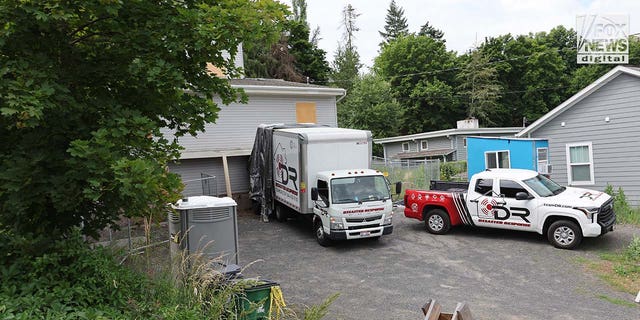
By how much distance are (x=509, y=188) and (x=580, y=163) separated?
683 centimetres

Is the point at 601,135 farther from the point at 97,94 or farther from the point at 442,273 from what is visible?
the point at 97,94

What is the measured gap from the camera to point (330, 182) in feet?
37.8

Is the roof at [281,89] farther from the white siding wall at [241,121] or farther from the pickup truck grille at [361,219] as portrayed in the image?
the pickup truck grille at [361,219]

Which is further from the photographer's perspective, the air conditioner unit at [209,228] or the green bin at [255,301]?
the air conditioner unit at [209,228]

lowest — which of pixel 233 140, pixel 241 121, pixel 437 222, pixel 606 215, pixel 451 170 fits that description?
pixel 437 222

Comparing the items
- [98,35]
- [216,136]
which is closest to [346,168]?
[216,136]

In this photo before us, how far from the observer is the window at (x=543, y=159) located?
1725cm

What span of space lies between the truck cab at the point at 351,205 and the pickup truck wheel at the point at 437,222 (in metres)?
1.61

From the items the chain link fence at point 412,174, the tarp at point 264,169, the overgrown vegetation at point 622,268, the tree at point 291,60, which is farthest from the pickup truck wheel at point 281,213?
the tree at point 291,60

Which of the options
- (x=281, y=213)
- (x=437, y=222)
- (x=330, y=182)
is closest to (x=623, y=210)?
(x=437, y=222)

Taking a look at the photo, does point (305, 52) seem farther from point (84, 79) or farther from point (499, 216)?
point (84, 79)

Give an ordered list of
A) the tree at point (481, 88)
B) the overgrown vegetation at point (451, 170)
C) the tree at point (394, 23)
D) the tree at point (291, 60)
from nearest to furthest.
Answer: the overgrown vegetation at point (451, 170), the tree at point (291, 60), the tree at point (481, 88), the tree at point (394, 23)

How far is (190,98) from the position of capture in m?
5.25

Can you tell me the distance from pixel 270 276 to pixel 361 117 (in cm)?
3496
